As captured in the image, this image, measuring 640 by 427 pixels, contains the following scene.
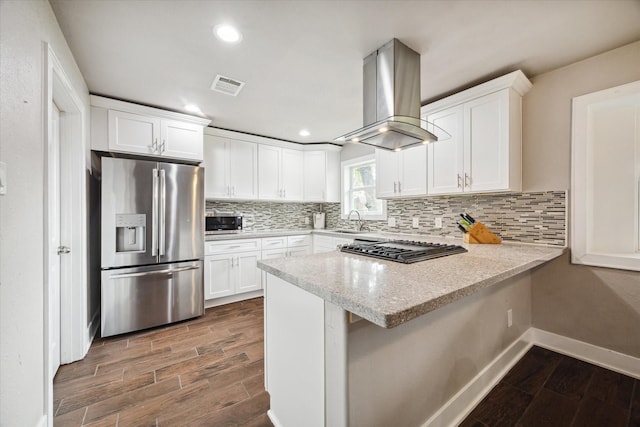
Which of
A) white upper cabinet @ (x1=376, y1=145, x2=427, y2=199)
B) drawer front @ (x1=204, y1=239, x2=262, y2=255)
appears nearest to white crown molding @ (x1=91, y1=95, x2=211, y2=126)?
drawer front @ (x1=204, y1=239, x2=262, y2=255)

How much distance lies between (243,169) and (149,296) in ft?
6.42

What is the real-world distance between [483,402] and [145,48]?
3239 mm

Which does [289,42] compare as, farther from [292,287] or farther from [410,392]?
[410,392]

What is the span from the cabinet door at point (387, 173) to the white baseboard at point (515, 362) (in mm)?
1769

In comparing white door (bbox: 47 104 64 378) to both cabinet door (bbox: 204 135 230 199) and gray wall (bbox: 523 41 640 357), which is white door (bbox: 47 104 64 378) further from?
gray wall (bbox: 523 41 640 357)

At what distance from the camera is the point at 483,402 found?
1.59 m

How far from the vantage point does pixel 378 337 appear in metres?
1.04

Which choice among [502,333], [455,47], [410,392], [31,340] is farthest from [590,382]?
[31,340]

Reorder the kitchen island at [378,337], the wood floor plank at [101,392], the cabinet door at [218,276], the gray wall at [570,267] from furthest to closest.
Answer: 1. the cabinet door at [218,276]
2. the gray wall at [570,267]
3. the wood floor plank at [101,392]
4. the kitchen island at [378,337]

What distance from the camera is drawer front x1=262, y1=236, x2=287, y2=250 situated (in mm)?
3623

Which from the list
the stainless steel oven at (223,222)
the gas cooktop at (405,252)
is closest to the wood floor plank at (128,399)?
the gas cooktop at (405,252)

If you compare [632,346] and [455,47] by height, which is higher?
[455,47]

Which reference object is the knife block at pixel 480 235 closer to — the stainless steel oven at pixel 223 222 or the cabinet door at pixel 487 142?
the cabinet door at pixel 487 142

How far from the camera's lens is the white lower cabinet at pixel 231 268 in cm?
319
